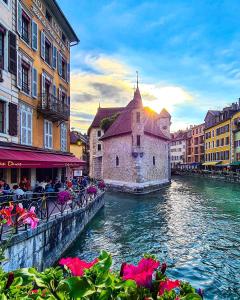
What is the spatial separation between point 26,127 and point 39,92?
294cm

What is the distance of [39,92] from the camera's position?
17.6m

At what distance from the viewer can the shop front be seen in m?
11.3

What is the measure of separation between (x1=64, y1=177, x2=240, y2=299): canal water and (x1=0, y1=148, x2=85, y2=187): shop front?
3713mm

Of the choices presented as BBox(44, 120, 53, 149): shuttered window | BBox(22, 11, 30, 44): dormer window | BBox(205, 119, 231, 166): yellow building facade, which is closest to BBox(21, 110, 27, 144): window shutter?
BBox(44, 120, 53, 149): shuttered window

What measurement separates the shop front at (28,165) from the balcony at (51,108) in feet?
8.27

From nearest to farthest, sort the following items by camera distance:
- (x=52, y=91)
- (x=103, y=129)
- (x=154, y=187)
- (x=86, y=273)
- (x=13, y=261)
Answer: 1. (x=86, y=273)
2. (x=13, y=261)
3. (x=52, y=91)
4. (x=154, y=187)
5. (x=103, y=129)

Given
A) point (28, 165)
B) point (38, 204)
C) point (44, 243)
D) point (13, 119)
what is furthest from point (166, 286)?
point (13, 119)

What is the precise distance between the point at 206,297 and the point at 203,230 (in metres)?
6.88

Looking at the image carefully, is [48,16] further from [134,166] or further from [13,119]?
[134,166]

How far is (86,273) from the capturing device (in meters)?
1.71

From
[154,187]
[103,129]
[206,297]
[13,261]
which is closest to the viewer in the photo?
[13,261]

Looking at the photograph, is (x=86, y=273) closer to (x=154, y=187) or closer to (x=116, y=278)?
(x=116, y=278)

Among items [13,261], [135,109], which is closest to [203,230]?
[13,261]

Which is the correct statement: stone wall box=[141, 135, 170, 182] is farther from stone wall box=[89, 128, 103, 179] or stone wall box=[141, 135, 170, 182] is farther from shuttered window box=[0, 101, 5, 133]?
shuttered window box=[0, 101, 5, 133]
